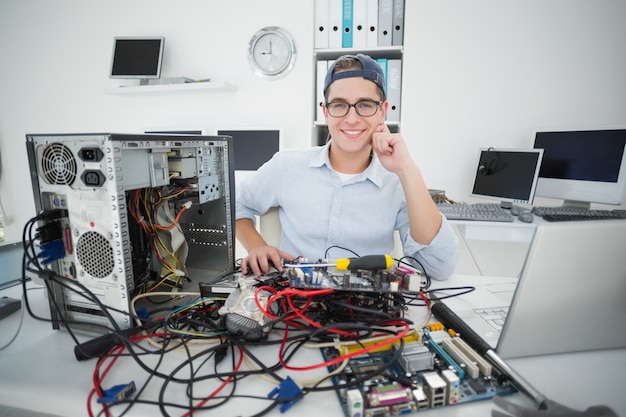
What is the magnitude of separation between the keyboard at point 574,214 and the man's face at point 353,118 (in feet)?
3.42

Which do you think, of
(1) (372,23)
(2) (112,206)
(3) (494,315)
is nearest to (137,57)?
(1) (372,23)

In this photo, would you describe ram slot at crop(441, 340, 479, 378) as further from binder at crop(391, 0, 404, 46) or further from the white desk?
binder at crop(391, 0, 404, 46)

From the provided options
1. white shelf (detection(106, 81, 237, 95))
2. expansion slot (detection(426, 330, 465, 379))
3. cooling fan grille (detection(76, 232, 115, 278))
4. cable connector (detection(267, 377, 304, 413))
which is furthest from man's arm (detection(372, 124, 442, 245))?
white shelf (detection(106, 81, 237, 95))

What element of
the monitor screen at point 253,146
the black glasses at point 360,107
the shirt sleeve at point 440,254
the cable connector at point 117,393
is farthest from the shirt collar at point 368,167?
the monitor screen at point 253,146

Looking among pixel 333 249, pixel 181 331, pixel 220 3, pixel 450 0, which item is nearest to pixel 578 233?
pixel 181 331

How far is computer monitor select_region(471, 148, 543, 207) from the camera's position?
175cm

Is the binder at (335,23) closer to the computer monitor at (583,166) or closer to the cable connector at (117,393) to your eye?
the computer monitor at (583,166)

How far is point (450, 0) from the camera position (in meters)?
1.92

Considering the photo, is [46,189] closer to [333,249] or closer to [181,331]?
[181,331]

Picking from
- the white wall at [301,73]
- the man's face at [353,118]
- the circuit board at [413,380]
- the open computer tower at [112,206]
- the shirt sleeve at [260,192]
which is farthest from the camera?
the white wall at [301,73]

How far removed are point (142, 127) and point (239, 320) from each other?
2439mm

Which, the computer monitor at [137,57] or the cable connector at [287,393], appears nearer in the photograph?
the cable connector at [287,393]

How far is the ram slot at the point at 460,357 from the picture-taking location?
489 mm

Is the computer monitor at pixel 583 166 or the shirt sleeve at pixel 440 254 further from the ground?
the computer monitor at pixel 583 166
